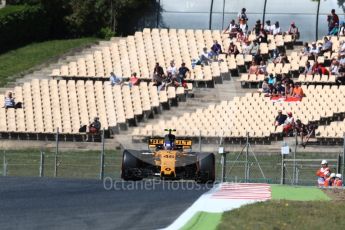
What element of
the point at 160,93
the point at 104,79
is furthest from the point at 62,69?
the point at 160,93

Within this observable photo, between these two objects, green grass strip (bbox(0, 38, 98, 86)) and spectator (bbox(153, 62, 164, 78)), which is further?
green grass strip (bbox(0, 38, 98, 86))

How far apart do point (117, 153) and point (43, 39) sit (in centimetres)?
1477

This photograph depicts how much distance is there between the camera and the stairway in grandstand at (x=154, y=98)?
37.7 metres

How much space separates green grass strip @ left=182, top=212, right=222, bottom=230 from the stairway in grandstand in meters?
16.3

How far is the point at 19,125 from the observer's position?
1542 inches

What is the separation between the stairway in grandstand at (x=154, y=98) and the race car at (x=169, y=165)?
8365mm

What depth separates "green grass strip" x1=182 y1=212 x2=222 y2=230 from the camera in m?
18.3

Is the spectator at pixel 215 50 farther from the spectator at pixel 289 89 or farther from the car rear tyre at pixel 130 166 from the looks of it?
the car rear tyre at pixel 130 166

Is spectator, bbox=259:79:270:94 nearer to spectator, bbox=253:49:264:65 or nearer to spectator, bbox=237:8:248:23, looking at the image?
spectator, bbox=253:49:264:65

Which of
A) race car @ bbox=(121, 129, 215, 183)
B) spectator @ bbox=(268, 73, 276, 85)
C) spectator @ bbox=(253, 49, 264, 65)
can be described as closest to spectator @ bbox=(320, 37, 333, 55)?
spectator @ bbox=(253, 49, 264, 65)

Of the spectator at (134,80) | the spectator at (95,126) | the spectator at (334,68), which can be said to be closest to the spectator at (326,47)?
the spectator at (334,68)

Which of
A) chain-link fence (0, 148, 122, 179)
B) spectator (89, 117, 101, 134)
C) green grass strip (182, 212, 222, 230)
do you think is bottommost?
chain-link fence (0, 148, 122, 179)

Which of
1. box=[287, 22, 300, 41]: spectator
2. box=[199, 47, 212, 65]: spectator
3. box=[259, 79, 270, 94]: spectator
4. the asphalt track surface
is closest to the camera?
the asphalt track surface

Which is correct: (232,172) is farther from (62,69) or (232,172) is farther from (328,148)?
(62,69)
